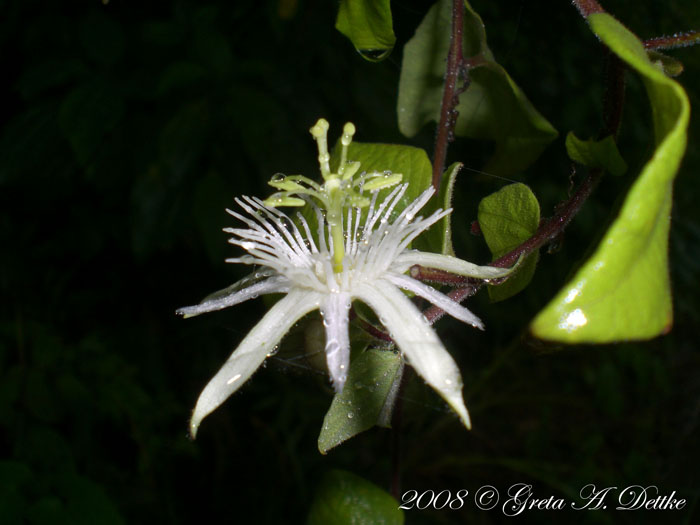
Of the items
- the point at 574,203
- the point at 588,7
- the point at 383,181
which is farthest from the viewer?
the point at 383,181

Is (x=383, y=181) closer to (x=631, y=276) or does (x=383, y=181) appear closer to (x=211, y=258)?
(x=631, y=276)

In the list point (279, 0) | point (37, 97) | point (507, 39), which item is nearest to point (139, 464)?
point (37, 97)

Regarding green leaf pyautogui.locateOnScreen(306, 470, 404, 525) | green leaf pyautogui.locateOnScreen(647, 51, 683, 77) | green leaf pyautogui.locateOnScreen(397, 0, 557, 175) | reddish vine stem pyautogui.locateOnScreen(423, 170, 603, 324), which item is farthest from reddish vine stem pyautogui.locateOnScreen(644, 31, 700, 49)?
green leaf pyautogui.locateOnScreen(306, 470, 404, 525)

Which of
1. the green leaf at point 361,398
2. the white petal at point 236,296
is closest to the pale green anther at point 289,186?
the white petal at point 236,296

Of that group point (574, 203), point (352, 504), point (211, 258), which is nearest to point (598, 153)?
point (574, 203)

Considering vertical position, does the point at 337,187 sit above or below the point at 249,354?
above

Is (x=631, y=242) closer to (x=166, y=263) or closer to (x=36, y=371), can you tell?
(x=36, y=371)

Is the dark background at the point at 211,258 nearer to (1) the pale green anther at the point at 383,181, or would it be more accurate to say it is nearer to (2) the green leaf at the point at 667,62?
(1) the pale green anther at the point at 383,181
